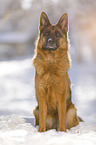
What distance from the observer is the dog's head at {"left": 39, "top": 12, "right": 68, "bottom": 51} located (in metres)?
4.04

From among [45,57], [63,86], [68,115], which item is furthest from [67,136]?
[45,57]

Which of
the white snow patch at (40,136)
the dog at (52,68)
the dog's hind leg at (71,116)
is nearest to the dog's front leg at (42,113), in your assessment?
the dog at (52,68)

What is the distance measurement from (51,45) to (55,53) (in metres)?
0.20

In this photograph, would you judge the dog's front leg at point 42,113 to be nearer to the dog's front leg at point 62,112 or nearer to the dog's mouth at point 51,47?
the dog's front leg at point 62,112

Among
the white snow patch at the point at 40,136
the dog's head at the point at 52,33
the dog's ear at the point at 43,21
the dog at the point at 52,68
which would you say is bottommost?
the white snow patch at the point at 40,136

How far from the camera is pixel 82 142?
3605mm

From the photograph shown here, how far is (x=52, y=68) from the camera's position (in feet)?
13.6

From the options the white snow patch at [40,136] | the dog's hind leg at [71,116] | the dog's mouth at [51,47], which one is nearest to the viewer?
the white snow patch at [40,136]

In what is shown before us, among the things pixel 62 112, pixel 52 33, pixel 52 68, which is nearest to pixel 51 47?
pixel 52 33

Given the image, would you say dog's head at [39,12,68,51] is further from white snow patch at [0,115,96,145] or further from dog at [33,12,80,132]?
white snow patch at [0,115,96,145]

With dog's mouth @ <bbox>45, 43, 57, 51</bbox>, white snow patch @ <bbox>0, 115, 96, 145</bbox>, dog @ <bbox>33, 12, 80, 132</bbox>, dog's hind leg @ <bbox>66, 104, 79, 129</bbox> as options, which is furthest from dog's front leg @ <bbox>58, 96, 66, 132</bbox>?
dog's mouth @ <bbox>45, 43, 57, 51</bbox>

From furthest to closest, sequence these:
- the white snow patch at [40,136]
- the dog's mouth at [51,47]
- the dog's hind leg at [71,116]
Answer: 1. the dog's hind leg at [71,116]
2. the dog's mouth at [51,47]
3. the white snow patch at [40,136]

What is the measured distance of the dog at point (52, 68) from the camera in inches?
162

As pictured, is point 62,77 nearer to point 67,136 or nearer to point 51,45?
point 51,45
